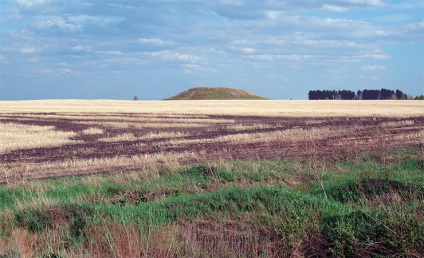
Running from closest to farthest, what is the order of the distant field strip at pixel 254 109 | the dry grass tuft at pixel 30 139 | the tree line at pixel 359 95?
the dry grass tuft at pixel 30 139
the distant field strip at pixel 254 109
the tree line at pixel 359 95

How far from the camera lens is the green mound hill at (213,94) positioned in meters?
132

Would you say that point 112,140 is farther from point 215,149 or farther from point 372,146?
point 372,146

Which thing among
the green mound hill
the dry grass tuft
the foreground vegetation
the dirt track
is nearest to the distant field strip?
the dry grass tuft

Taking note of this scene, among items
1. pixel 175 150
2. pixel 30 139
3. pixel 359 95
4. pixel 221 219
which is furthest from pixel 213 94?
pixel 221 219

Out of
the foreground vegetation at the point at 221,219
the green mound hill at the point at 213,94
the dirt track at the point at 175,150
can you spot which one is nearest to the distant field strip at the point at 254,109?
the dirt track at the point at 175,150

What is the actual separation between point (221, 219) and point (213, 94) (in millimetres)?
125091

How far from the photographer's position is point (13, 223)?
9516 millimetres

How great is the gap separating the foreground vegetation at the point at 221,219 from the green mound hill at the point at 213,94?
11837 cm

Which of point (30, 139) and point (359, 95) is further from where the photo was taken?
point (359, 95)

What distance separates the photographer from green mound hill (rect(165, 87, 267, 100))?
132300mm

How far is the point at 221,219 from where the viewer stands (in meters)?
9.22

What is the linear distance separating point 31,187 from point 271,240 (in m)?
7.53

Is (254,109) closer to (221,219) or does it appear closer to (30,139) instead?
(30,139)

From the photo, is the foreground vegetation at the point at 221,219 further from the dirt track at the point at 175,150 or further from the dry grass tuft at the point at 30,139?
the dry grass tuft at the point at 30,139
